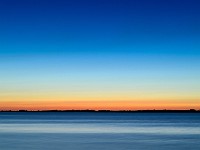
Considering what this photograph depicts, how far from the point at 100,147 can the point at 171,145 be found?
6456 millimetres

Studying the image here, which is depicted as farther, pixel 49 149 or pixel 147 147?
pixel 147 147

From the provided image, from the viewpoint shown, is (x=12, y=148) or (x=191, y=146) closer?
(x=12, y=148)

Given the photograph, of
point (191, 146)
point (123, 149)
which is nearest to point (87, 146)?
point (123, 149)

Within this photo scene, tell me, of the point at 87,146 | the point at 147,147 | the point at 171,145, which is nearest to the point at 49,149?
the point at 87,146

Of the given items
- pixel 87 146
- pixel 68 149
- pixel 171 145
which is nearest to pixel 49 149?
pixel 68 149

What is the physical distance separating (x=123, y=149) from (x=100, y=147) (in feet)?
9.10

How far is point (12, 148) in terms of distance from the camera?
114 feet

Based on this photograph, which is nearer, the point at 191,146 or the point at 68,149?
the point at 68,149

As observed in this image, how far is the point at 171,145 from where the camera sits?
37.5 meters

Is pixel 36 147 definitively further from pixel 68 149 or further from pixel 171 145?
pixel 171 145

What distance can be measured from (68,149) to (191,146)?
435 inches

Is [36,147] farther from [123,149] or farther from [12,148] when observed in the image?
[123,149]

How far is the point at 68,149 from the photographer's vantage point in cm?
3384

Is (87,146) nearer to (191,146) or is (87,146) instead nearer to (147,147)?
(147,147)
